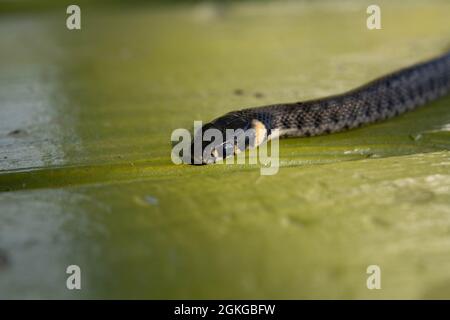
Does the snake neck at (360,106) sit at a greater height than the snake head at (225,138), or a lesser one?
greater

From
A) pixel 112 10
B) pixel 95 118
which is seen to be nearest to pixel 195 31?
pixel 112 10

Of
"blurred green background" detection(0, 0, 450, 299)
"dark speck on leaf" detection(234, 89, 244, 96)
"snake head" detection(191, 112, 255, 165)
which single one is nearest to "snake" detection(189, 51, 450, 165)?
"snake head" detection(191, 112, 255, 165)

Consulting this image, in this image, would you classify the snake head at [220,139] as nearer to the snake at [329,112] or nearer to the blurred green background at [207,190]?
the snake at [329,112]

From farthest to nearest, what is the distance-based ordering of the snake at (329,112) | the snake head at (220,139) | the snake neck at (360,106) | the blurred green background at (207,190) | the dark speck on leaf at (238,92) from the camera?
the dark speck on leaf at (238,92) → the snake neck at (360,106) → the snake at (329,112) → the snake head at (220,139) → the blurred green background at (207,190)

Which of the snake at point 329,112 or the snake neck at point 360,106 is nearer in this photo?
the snake at point 329,112

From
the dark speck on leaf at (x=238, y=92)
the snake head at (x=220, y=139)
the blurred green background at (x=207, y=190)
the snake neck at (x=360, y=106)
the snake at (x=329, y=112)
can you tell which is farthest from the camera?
the dark speck on leaf at (x=238, y=92)

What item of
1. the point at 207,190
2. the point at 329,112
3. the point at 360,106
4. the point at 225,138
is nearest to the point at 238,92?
the point at 329,112

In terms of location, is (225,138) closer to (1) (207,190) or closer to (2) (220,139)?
(2) (220,139)

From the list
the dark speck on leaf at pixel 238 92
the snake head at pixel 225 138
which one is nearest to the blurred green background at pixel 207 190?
the dark speck on leaf at pixel 238 92

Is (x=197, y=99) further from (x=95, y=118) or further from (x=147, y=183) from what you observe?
(x=147, y=183)
